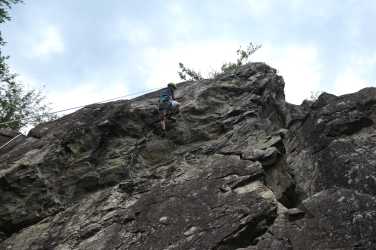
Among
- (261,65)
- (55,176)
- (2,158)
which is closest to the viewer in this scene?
(55,176)

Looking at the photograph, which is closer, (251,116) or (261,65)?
(251,116)

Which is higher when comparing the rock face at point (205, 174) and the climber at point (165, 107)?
the climber at point (165, 107)

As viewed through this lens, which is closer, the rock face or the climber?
the rock face

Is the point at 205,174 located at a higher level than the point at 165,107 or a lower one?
lower

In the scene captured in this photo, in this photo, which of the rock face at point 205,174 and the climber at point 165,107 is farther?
the climber at point 165,107

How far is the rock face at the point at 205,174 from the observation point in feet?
31.9

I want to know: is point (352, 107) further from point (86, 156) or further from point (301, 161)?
point (86, 156)

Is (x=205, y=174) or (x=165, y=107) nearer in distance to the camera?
(x=205, y=174)

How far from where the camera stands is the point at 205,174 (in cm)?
1198

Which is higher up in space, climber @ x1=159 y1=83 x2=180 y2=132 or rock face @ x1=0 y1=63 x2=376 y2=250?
climber @ x1=159 y1=83 x2=180 y2=132

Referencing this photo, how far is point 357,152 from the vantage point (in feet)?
36.7

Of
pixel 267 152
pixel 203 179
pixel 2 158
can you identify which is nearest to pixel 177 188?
pixel 203 179

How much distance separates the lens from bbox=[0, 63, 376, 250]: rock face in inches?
382

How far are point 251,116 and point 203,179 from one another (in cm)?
349
